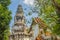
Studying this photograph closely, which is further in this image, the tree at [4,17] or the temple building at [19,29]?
the temple building at [19,29]

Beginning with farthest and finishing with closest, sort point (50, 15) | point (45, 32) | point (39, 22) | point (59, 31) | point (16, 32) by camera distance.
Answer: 1. point (16, 32)
2. point (39, 22)
3. point (45, 32)
4. point (50, 15)
5. point (59, 31)

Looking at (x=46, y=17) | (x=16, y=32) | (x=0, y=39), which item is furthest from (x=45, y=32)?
(x=16, y=32)

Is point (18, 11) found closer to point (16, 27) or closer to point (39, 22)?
point (16, 27)

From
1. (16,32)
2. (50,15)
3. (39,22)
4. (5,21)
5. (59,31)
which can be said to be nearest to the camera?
(59,31)

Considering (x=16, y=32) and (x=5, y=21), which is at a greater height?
(x=5, y=21)

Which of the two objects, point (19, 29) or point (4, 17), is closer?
point (4, 17)

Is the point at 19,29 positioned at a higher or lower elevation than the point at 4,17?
lower

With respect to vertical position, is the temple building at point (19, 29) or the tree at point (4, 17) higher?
the tree at point (4, 17)

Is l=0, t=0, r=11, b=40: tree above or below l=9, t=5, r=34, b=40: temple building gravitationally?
above

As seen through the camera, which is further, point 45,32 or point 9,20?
point 9,20

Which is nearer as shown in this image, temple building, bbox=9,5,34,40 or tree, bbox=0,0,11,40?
A: tree, bbox=0,0,11,40

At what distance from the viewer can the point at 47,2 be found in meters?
32.5

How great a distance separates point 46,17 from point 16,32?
176 ft

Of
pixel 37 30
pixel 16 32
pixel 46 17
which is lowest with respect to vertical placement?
pixel 16 32
